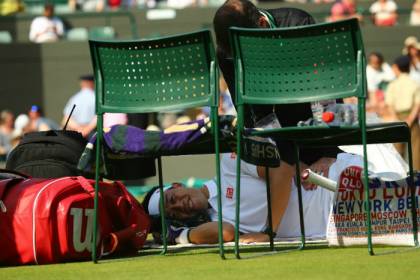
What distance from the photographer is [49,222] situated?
5.84 metres

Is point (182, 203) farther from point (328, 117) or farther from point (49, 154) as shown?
point (328, 117)

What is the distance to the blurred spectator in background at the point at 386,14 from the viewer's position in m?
19.4

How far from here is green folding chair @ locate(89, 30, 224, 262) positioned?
A: 18.7 feet

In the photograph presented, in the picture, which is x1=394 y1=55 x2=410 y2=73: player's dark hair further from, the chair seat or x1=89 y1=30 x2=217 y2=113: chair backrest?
x1=89 y1=30 x2=217 y2=113: chair backrest

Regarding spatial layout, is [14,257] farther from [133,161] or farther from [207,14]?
[207,14]

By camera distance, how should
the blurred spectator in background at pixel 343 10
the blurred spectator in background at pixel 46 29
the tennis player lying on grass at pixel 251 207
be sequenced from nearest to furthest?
1. the tennis player lying on grass at pixel 251 207
2. the blurred spectator in background at pixel 343 10
3. the blurred spectator in background at pixel 46 29

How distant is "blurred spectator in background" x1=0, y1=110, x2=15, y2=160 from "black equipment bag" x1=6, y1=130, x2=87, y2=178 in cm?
993

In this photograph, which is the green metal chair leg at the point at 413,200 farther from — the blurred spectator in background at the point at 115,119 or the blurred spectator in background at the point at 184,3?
the blurred spectator in background at the point at 184,3

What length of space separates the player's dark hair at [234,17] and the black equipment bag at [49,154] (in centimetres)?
146

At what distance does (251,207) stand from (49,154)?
1389 millimetres

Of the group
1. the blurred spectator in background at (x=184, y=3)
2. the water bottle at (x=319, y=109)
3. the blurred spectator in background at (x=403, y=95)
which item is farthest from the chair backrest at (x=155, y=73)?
the blurred spectator in background at (x=184, y=3)

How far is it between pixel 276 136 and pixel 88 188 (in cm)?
112

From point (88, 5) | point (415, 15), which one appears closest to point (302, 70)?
point (415, 15)

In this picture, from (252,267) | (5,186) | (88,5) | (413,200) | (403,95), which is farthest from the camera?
(88,5)
